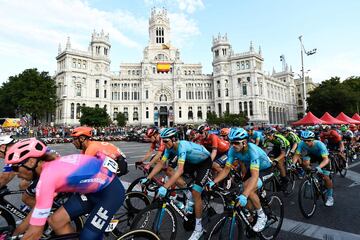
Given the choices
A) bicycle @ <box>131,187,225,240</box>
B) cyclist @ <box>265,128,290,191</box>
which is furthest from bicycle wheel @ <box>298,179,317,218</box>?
bicycle @ <box>131,187,225,240</box>

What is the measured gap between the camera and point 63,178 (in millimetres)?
2424

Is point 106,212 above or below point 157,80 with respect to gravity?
below

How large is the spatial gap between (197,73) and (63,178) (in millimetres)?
81986

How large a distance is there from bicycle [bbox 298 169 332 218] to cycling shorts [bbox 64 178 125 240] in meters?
4.15

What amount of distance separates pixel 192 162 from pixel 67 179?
8.61 ft

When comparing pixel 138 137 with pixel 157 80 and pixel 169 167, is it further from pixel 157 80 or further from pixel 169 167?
pixel 157 80

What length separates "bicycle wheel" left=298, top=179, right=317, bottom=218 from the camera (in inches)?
203

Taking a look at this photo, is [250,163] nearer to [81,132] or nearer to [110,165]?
[110,165]

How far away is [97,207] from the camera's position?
272 centimetres

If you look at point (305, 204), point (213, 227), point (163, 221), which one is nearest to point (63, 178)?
point (163, 221)

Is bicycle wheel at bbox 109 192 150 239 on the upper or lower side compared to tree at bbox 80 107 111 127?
lower

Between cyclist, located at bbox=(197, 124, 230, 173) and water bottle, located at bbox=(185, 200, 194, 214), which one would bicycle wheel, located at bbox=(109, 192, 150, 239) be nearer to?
water bottle, located at bbox=(185, 200, 194, 214)

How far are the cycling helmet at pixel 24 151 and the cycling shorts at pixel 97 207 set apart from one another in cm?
72

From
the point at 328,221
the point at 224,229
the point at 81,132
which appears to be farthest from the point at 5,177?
the point at 328,221
